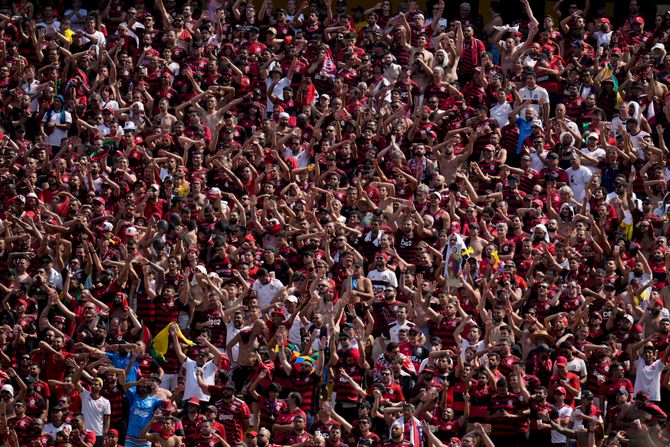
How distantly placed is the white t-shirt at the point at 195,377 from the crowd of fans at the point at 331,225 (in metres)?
0.05

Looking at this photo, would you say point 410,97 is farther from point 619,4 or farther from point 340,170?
point 619,4

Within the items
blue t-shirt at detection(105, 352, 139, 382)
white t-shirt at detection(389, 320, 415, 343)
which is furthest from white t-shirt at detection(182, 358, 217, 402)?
A: white t-shirt at detection(389, 320, 415, 343)

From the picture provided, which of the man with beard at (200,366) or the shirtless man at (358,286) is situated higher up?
the shirtless man at (358,286)

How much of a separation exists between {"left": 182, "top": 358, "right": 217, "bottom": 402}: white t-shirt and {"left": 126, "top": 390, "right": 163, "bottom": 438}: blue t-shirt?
1.57 feet

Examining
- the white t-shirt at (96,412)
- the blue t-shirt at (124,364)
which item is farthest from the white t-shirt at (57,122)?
the white t-shirt at (96,412)

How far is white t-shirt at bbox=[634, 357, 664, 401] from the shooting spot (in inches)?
982

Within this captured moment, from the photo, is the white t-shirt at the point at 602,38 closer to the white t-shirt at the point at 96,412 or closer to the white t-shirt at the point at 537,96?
the white t-shirt at the point at 537,96

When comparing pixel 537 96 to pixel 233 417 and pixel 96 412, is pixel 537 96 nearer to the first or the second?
pixel 233 417

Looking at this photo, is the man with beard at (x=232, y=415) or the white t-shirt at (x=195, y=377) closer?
the man with beard at (x=232, y=415)

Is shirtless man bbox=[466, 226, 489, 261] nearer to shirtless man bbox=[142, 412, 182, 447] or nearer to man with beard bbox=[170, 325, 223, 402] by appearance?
man with beard bbox=[170, 325, 223, 402]

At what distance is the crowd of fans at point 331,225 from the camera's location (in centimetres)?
2466

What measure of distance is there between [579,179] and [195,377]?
7.31 meters

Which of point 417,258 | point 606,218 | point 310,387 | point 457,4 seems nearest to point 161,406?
A: point 310,387

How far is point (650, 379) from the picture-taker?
24984mm
